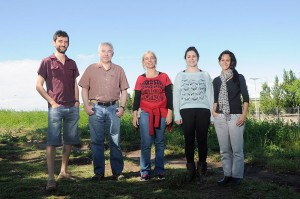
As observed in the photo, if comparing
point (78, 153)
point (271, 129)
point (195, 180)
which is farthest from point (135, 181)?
point (271, 129)

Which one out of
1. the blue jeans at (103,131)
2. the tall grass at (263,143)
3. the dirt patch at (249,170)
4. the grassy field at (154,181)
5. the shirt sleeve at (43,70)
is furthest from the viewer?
the tall grass at (263,143)

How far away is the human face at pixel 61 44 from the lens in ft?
16.1

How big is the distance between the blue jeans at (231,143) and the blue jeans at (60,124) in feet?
6.74

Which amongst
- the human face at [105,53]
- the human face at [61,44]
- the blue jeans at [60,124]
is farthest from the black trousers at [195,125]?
the human face at [61,44]

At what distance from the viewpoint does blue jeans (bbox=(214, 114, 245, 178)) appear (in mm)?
4711

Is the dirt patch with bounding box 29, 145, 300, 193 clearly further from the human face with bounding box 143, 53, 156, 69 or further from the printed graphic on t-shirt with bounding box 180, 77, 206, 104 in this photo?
the human face with bounding box 143, 53, 156, 69

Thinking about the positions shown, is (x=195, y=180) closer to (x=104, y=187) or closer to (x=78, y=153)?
(x=104, y=187)

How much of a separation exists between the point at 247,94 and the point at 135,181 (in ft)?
6.97

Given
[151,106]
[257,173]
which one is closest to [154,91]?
[151,106]

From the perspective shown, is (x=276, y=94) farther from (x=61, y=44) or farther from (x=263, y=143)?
(x=61, y=44)

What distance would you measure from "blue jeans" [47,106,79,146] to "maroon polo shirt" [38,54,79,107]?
0.10 meters

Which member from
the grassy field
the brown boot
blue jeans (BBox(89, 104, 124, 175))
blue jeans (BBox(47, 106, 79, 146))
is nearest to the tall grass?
the grassy field

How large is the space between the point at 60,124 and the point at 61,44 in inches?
44.9

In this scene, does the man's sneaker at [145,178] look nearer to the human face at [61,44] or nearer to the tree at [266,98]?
the human face at [61,44]
